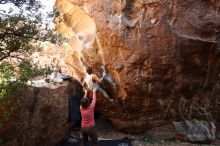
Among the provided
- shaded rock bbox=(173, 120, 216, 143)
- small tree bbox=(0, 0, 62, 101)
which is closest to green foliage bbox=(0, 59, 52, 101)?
small tree bbox=(0, 0, 62, 101)

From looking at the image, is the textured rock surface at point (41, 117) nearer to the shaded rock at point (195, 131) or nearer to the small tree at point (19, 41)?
the small tree at point (19, 41)

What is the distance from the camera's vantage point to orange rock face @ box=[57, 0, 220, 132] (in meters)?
9.66

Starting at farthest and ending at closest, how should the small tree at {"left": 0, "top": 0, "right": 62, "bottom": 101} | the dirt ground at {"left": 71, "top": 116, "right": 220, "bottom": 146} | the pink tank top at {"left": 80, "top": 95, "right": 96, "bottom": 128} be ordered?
the dirt ground at {"left": 71, "top": 116, "right": 220, "bottom": 146}
the pink tank top at {"left": 80, "top": 95, "right": 96, "bottom": 128}
the small tree at {"left": 0, "top": 0, "right": 62, "bottom": 101}

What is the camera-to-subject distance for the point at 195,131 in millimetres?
10953

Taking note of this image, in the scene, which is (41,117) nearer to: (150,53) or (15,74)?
Answer: (15,74)

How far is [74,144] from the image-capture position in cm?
1006

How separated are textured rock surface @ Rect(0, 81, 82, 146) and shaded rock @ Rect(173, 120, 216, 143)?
9.83ft

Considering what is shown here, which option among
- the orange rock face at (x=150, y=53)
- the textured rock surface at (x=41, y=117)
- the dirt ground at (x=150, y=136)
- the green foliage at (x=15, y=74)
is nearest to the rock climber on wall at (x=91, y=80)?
the orange rock face at (x=150, y=53)

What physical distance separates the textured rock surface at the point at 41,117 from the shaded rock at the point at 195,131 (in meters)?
2.99

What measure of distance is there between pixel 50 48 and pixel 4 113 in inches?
171

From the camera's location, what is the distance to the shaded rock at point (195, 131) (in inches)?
429

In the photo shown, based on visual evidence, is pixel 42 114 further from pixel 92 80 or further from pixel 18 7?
pixel 18 7

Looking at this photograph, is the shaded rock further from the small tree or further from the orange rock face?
the small tree

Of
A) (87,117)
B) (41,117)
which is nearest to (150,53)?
(87,117)
